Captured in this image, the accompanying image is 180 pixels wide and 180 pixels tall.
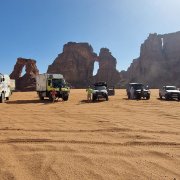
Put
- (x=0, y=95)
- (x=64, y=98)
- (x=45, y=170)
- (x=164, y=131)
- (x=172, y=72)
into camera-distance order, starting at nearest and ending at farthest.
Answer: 1. (x=45, y=170)
2. (x=164, y=131)
3. (x=0, y=95)
4. (x=64, y=98)
5. (x=172, y=72)

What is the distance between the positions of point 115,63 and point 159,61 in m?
19.9

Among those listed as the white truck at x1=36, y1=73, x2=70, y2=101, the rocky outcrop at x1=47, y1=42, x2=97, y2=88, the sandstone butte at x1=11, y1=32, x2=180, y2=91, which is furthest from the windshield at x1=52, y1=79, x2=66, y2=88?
the rocky outcrop at x1=47, y1=42, x2=97, y2=88

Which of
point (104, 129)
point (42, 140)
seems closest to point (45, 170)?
point (42, 140)

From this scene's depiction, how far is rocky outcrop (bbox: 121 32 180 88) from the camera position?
130500 millimetres

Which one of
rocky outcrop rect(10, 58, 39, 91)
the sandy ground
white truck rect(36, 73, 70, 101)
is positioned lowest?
the sandy ground

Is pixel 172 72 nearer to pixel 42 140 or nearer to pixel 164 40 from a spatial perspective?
pixel 164 40

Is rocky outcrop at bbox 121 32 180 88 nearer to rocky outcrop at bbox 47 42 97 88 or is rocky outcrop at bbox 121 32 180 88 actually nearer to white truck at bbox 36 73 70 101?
rocky outcrop at bbox 47 42 97 88

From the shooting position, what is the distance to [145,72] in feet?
441

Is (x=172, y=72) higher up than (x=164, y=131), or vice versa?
(x=172, y=72)

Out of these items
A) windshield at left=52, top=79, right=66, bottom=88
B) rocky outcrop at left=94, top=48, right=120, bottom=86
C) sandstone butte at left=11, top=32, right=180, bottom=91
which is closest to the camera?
windshield at left=52, top=79, right=66, bottom=88

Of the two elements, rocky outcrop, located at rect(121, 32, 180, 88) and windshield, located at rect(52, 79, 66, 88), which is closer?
windshield, located at rect(52, 79, 66, 88)

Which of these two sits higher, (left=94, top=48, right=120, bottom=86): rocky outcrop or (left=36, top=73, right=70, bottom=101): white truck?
(left=94, top=48, right=120, bottom=86): rocky outcrop

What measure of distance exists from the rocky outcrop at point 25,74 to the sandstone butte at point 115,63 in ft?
113

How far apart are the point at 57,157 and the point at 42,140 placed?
205 cm
